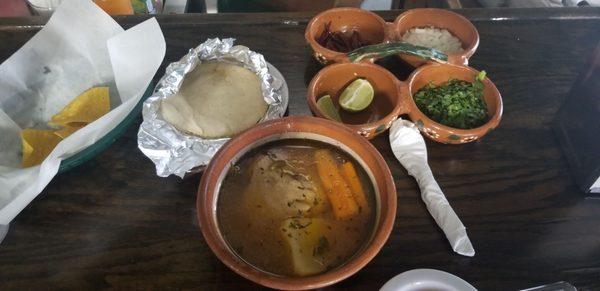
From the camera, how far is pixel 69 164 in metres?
0.95

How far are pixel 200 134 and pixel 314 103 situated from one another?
27 centimetres

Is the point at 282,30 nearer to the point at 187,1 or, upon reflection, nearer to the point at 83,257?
the point at 187,1

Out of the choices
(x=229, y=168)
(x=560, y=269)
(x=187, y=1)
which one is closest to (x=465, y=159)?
(x=560, y=269)

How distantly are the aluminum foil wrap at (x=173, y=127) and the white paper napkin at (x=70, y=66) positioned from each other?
0.05 meters

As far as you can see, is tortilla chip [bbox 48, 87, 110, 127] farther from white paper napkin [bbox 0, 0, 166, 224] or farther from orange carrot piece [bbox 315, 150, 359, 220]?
orange carrot piece [bbox 315, 150, 359, 220]

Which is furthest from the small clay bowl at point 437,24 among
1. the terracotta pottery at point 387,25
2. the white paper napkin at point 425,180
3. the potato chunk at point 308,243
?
the potato chunk at point 308,243

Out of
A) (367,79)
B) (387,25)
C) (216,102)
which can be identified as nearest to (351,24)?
(387,25)

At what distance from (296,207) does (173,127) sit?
345 mm

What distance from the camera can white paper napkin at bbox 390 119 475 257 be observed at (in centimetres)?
87

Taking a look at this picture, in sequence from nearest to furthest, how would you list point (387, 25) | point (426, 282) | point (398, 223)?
point (426, 282) → point (398, 223) → point (387, 25)

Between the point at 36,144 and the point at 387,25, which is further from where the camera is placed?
the point at 387,25

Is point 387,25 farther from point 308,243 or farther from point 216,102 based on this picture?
A: point 308,243

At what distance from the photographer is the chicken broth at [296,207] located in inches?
30.6

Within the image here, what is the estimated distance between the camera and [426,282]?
30.2 inches
